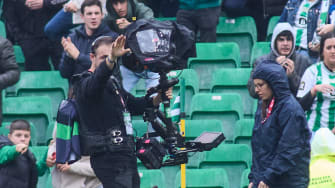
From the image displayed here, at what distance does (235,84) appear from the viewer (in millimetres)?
9117

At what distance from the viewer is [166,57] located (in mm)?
5699

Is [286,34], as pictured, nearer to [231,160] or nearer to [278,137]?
[231,160]

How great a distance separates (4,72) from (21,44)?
1.22 meters

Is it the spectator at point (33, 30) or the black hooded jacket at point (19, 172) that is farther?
the spectator at point (33, 30)

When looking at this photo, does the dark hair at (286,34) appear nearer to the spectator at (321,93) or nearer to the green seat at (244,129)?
the spectator at (321,93)

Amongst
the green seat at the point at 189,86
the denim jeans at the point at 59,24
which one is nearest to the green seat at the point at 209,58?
the green seat at the point at 189,86

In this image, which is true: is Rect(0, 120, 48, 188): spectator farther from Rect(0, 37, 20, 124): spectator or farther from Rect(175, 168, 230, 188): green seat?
Rect(175, 168, 230, 188): green seat

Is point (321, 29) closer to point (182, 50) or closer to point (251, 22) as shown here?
point (251, 22)

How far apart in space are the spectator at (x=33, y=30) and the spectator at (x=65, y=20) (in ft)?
1.06

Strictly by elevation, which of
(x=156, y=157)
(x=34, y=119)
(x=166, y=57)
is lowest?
(x=34, y=119)

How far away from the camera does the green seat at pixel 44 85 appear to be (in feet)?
30.7

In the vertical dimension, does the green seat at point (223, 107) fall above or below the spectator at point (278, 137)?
below

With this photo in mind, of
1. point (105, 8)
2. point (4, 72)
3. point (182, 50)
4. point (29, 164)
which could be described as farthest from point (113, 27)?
point (182, 50)

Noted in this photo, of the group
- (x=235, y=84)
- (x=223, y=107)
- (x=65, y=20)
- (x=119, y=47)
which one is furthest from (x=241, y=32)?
(x=119, y=47)
